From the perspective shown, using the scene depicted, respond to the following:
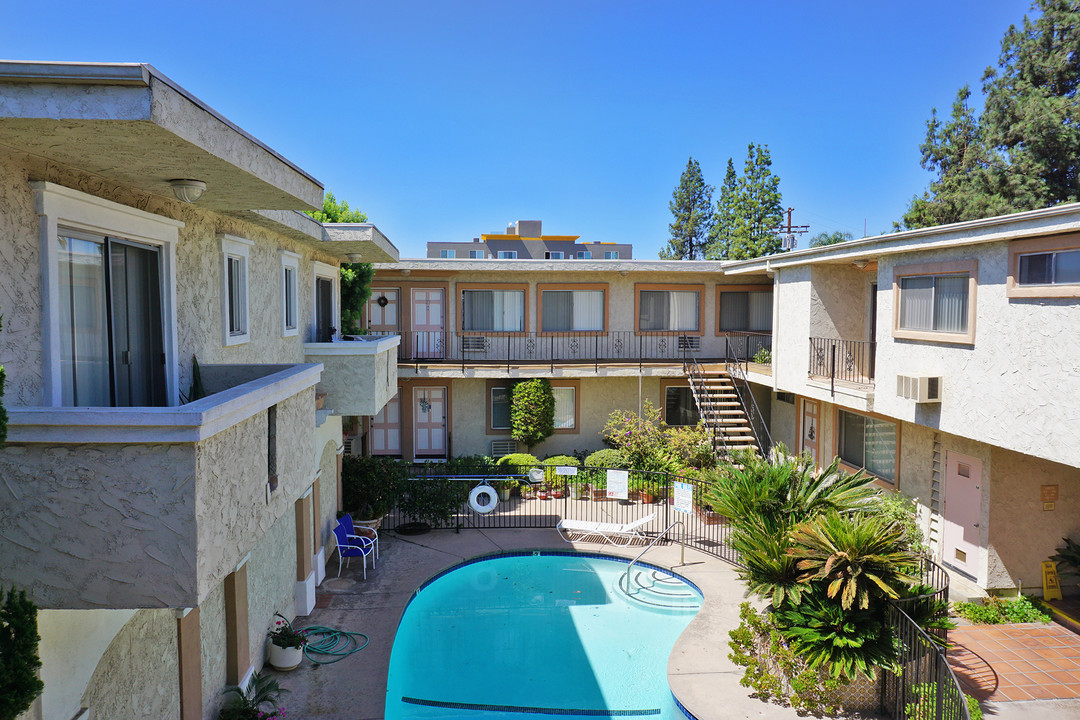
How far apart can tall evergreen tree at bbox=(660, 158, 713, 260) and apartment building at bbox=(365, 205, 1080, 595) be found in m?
32.9

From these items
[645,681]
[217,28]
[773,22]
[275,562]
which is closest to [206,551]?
[275,562]

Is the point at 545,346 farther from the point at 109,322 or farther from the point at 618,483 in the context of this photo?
the point at 109,322

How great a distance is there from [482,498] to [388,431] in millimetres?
6832

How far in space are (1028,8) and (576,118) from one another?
21662 mm

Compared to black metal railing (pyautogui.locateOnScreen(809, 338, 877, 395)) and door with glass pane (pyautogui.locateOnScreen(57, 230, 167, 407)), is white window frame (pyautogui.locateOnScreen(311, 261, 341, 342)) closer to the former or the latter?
door with glass pane (pyautogui.locateOnScreen(57, 230, 167, 407))

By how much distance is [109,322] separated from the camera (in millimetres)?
5531

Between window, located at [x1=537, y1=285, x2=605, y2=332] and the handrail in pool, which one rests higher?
window, located at [x1=537, y1=285, x2=605, y2=332]

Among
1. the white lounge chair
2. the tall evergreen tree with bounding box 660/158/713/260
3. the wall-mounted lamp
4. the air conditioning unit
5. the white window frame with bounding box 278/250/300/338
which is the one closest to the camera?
the wall-mounted lamp

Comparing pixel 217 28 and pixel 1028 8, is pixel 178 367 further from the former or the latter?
pixel 1028 8

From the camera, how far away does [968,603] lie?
1195 cm

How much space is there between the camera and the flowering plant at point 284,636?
377 inches

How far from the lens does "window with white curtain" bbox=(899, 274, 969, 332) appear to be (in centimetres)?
1195

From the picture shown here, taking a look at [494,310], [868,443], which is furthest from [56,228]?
[494,310]

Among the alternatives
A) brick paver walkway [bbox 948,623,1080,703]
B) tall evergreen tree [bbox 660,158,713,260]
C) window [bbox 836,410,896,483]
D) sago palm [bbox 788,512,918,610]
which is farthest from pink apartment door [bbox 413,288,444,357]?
tall evergreen tree [bbox 660,158,713,260]
